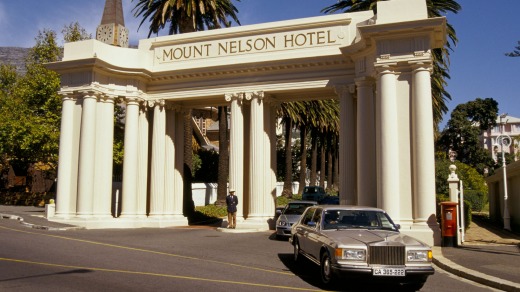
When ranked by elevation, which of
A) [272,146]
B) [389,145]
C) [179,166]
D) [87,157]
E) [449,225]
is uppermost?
[272,146]

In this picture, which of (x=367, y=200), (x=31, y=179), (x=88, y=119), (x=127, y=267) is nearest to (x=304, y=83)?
(x=367, y=200)

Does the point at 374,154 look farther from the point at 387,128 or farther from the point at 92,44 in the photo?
the point at 92,44

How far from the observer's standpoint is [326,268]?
30.2ft

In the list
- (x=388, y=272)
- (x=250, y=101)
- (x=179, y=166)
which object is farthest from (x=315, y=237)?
(x=179, y=166)

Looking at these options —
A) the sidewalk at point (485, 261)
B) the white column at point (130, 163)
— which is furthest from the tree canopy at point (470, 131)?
the white column at point (130, 163)

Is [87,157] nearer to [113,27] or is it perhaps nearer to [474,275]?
[113,27]

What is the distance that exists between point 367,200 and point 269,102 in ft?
23.5

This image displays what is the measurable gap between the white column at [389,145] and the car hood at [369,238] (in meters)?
8.08

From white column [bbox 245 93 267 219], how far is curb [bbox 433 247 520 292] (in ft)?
33.8

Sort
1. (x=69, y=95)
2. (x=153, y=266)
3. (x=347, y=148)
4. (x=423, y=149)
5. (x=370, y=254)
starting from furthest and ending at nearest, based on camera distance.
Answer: (x=69, y=95), (x=347, y=148), (x=423, y=149), (x=153, y=266), (x=370, y=254)

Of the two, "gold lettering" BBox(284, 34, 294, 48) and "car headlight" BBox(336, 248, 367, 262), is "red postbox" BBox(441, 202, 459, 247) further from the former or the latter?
"gold lettering" BBox(284, 34, 294, 48)

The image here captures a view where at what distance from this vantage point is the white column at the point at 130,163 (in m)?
24.0

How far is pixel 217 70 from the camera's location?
23.3 metres

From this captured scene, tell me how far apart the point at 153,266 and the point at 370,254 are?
16.9 feet
